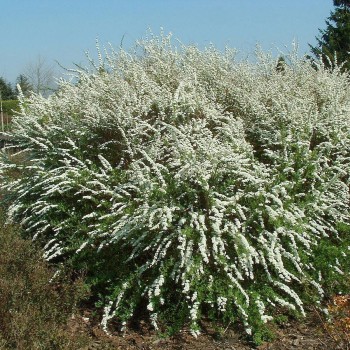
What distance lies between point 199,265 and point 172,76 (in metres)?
2.91

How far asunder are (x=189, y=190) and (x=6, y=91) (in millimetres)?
24820

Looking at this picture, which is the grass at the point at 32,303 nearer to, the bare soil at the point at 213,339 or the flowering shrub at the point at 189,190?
the bare soil at the point at 213,339

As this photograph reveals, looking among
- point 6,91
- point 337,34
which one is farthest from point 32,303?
point 6,91

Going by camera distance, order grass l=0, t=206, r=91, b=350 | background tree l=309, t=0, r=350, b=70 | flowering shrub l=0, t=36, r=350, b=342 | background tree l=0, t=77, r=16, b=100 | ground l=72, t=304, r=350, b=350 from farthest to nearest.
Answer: background tree l=0, t=77, r=16, b=100, background tree l=309, t=0, r=350, b=70, flowering shrub l=0, t=36, r=350, b=342, ground l=72, t=304, r=350, b=350, grass l=0, t=206, r=91, b=350

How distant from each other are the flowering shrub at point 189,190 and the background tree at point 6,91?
71.0 ft

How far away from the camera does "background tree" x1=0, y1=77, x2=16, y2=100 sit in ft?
87.6

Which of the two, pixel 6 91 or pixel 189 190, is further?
pixel 6 91

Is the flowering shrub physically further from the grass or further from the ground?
the grass

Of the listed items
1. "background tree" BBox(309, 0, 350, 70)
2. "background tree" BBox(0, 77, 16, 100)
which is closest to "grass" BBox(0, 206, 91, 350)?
"background tree" BBox(309, 0, 350, 70)

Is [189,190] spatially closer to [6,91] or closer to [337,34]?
[337,34]

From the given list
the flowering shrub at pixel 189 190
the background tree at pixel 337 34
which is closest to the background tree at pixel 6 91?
the background tree at pixel 337 34

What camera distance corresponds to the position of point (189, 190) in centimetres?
419

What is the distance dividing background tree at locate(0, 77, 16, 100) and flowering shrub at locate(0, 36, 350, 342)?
21649mm

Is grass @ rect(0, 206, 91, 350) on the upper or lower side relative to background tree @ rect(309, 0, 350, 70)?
lower
